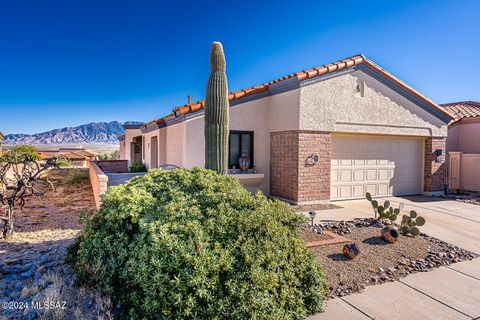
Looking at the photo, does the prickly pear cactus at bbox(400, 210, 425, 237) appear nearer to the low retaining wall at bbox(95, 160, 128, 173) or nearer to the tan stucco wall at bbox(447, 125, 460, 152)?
the tan stucco wall at bbox(447, 125, 460, 152)

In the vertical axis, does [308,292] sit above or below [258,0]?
below

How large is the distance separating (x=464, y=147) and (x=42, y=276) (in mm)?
19264

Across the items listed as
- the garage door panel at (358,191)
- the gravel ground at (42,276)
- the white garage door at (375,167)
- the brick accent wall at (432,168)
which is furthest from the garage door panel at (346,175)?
the gravel ground at (42,276)

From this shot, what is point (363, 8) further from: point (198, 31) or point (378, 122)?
point (198, 31)

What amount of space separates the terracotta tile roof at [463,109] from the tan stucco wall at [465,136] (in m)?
0.44

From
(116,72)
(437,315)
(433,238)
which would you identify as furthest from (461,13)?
(116,72)

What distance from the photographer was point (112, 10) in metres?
12.4

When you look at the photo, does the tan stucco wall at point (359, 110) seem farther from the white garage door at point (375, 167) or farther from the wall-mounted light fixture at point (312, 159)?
the wall-mounted light fixture at point (312, 159)

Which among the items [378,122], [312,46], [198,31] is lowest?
[378,122]

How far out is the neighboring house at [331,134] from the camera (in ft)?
32.8

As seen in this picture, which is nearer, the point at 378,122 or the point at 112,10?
the point at 378,122

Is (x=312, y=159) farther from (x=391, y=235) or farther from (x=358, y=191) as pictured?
(x=391, y=235)

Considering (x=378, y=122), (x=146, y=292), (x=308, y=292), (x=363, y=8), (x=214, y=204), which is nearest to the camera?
(x=146, y=292)

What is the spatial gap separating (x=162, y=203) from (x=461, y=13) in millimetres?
12975
